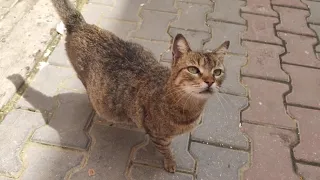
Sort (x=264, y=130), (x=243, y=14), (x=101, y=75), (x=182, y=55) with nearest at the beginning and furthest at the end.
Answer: (x=182, y=55) → (x=101, y=75) → (x=264, y=130) → (x=243, y=14)

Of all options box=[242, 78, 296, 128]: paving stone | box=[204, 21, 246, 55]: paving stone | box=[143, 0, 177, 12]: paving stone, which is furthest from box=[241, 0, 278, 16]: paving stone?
box=[242, 78, 296, 128]: paving stone

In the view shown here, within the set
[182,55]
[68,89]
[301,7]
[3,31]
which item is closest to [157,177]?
[182,55]

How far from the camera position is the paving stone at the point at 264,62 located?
3.22 metres

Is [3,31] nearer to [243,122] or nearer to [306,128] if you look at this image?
[243,122]

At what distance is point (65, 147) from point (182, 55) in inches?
45.3

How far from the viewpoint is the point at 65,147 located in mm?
2617

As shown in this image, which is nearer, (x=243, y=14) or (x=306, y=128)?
(x=306, y=128)

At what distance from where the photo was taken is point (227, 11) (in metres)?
3.81

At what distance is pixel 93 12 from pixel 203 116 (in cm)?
166

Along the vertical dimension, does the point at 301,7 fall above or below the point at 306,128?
above

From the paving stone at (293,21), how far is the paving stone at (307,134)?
Answer: 3.51ft

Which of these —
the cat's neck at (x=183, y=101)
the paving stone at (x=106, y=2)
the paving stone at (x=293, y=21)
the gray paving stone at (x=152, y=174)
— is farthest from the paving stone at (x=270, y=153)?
the paving stone at (x=106, y=2)

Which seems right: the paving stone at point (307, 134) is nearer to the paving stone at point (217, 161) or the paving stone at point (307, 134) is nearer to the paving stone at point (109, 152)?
the paving stone at point (217, 161)

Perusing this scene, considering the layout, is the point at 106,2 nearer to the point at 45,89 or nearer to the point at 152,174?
the point at 45,89
